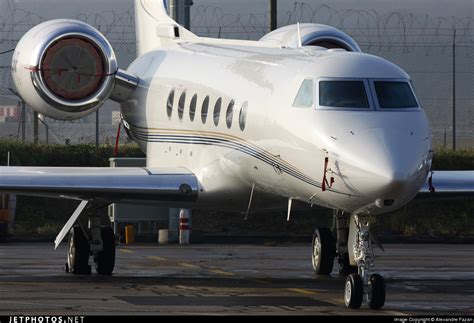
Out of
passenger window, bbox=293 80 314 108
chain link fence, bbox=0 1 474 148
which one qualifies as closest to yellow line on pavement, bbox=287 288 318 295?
passenger window, bbox=293 80 314 108

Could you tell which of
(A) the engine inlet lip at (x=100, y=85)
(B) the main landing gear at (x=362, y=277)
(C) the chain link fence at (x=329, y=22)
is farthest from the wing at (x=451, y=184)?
(C) the chain link fence at (x=329, y=22)

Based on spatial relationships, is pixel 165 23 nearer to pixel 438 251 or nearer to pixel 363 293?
pixel 438 251

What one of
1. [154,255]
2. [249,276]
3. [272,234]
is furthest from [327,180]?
[272,234]

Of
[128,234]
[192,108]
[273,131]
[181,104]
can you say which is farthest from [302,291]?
[128,234]

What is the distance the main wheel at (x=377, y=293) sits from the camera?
642 inches

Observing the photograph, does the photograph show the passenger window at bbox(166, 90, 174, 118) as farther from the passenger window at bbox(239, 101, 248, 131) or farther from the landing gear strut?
the landing gear strut

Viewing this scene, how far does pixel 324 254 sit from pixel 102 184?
3773 mm

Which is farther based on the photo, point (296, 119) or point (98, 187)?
point (98, 187)

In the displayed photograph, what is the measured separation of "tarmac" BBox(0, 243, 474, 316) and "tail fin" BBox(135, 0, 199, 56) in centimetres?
401

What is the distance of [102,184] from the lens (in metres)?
20.4

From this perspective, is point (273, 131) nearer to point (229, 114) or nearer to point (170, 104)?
point (229, 114)

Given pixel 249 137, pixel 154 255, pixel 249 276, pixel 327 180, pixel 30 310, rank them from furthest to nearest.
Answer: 1. pixel 154 255
2. pixel 249 276
3. pixel 249 137
4. pixel 327 180
5. pixel 30 310

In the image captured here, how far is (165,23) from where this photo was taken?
26.8m

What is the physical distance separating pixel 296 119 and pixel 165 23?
9.61 metres
